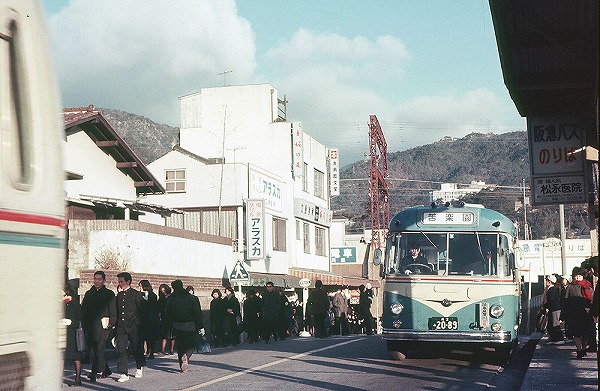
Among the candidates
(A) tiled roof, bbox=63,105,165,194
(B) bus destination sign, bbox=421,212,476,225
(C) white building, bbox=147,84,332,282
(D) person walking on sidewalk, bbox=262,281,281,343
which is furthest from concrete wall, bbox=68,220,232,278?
(B) bus destination sign, bbox=421,212,476,225

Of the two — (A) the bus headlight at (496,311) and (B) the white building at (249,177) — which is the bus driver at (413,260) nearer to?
(A) the bus headlight at (496,311)

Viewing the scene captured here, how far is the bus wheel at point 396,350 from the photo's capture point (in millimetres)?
19764

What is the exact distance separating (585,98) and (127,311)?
30.4 ft

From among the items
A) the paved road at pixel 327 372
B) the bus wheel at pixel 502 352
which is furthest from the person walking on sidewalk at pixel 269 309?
the bus wheel at pixel 502 352

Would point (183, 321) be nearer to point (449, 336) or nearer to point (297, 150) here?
point (449, 336)

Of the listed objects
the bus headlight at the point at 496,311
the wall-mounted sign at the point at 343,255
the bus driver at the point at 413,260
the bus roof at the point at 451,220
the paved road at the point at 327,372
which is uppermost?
the wall-mounted sign at the point at 343,255

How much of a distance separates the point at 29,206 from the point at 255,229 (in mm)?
41480

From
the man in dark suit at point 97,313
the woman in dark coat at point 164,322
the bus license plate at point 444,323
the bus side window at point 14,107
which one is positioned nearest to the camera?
the bus side window at point 14,107

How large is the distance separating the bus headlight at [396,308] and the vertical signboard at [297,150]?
3690 centimetres

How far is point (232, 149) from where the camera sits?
57625 millimetres

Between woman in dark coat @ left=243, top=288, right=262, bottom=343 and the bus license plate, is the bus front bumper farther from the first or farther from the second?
woman in dark coat @ left=243, top=288, right=262, bottom=343

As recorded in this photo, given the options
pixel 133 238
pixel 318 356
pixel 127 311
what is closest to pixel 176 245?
pixel 133 238

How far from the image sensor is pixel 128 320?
17.5m

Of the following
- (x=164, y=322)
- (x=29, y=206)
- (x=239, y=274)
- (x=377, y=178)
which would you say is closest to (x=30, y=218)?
(x=29, y=206)
